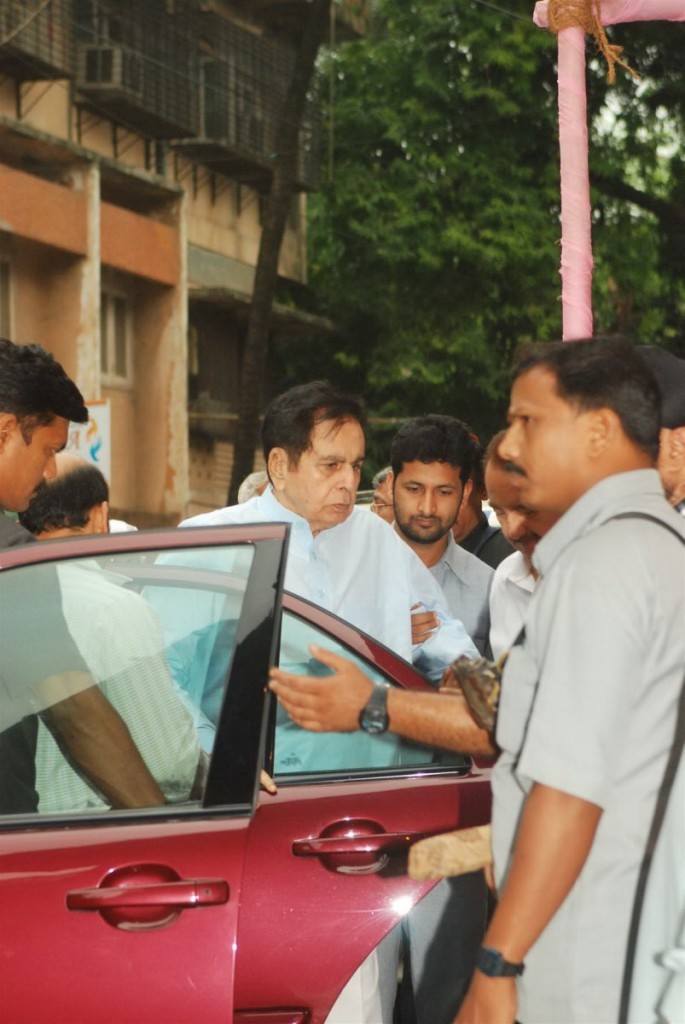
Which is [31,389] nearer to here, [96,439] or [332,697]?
[332,697]

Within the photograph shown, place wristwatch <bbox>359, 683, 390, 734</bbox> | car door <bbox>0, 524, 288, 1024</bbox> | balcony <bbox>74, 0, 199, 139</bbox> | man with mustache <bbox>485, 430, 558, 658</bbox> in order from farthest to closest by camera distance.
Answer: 1. balcony <bbox>74, 0, 199, 139</bbox>
2. man with mustache <bbox>485, 430, 558, 658</bbox>
3. car door <bbox>0, 524, 288, 1024</bbox>
4. wristwatch <bbox>359, 683, 390, 734</bbox>

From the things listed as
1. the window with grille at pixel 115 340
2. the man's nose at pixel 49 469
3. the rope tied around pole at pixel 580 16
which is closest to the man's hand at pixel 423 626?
the man's nose at pixel 49 469

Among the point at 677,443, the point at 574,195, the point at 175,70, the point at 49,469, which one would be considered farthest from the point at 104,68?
the point at 677,443

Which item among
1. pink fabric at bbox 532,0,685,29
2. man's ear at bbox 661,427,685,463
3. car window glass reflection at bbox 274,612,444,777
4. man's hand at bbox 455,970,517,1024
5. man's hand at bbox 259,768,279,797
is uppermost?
pink fabric at bbox 532,0,685,29

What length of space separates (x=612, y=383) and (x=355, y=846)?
1096mm

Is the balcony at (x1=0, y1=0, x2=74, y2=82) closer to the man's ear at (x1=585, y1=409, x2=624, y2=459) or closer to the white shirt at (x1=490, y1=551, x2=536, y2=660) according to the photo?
the white shirt at (x1=490, y1=551, x2=536, y2=660)

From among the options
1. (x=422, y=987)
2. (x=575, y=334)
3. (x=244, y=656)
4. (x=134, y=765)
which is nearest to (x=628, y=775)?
(x=244, y=656)

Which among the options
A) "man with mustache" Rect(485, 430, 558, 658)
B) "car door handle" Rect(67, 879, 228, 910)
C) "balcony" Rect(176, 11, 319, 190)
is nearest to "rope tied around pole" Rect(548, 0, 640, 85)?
"man with mustache" Rect(485, 430, 558, 658)

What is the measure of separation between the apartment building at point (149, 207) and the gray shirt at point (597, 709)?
1828cm

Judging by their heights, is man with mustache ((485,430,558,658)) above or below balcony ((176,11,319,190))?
below

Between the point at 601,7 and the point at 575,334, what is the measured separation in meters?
1.22

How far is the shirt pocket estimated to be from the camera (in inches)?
84.9

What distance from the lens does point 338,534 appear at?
4.19 metres

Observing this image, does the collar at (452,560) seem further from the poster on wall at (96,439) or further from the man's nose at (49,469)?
the poster on wall at (96,439)
